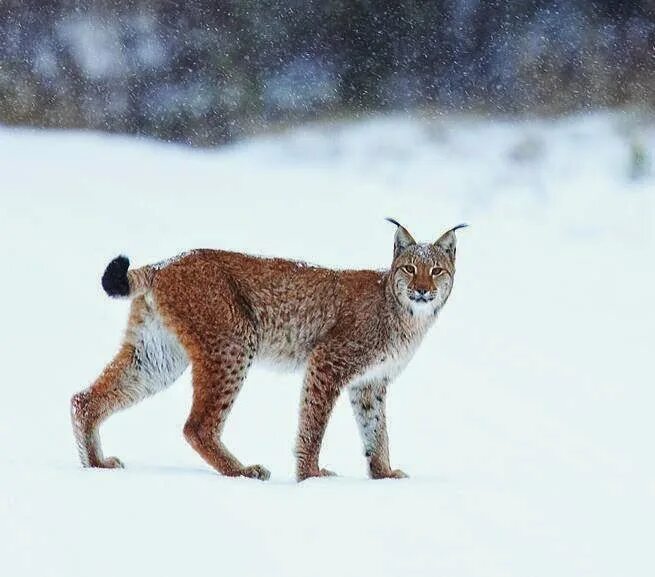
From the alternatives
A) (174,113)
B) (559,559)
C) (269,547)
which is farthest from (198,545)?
(174,113)

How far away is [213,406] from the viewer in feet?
22.2

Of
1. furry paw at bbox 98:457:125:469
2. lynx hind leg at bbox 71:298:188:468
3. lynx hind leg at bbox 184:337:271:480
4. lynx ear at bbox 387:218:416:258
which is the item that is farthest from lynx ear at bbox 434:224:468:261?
furry paw at bbox 98:457:125:469

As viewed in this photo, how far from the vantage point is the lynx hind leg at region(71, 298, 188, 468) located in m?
6.92

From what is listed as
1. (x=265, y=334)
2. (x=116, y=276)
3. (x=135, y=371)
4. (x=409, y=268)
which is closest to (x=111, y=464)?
(x=135, y=371)

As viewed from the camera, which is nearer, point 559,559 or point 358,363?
point 559,559

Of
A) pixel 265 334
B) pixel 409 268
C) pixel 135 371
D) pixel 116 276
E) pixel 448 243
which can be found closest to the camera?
pixel 116 276

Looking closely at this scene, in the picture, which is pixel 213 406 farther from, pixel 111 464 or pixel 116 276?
pixel 116 276

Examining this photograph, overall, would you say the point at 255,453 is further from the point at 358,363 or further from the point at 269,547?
the point at 269,547

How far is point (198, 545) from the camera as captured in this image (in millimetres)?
4883

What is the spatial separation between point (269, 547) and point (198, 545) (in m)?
0.29

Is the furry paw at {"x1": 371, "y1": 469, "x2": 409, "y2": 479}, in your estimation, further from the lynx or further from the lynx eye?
the lynx eye

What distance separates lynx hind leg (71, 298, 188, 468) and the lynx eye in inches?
54.8

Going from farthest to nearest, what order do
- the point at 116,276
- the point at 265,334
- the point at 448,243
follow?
the point at 448,243, the point at 265,334, the point at 116,276

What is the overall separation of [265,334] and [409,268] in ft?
3.06
